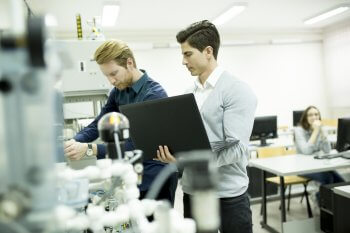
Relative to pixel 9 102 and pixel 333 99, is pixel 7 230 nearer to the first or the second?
pixel 9 102

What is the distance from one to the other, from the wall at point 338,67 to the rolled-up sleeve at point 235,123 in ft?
21.2

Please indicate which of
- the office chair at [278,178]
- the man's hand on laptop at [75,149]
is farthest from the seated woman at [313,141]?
the man's hand on laptop at [75,149]

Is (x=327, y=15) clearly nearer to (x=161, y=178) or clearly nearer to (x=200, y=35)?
(x=200, y=35)

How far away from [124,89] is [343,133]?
5.96 feet

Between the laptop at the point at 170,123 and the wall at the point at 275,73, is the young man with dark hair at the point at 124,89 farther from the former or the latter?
the wall at the point at 275,73

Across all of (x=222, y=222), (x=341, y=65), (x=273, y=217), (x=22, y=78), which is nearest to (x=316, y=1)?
(x=341, y=65)

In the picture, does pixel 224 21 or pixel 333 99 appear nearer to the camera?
pixel 224 21

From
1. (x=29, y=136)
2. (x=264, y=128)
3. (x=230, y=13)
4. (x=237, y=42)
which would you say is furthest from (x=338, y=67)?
(x=29, y=136)

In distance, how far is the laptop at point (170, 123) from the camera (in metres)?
1.08

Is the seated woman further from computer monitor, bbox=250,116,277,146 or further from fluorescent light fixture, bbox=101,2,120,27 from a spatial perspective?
fluorescent light fixture, bbox=101,2,120,27

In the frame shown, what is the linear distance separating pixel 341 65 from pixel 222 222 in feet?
22.0

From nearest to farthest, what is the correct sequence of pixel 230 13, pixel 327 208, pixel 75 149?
1. pixel 75 149
2. pixel 327 208
3. pixel 230 13

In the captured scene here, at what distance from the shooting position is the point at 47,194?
0.44m

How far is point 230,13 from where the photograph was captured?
213 inches
